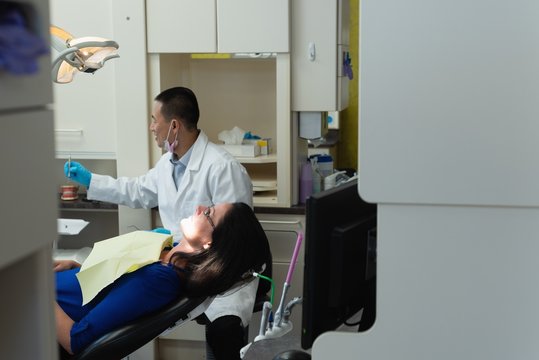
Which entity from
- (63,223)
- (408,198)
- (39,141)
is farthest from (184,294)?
(39,141)

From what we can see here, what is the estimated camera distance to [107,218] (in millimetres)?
3945

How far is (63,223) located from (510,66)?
2.13 m

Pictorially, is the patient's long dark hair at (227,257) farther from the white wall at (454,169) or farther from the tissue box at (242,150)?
the white wall at (454,169)

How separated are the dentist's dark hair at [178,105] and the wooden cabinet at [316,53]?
45 cm

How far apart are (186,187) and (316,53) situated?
0.80 metres

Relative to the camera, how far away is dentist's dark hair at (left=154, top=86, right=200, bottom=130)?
132 inches

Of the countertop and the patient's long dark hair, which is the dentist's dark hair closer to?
the countertop

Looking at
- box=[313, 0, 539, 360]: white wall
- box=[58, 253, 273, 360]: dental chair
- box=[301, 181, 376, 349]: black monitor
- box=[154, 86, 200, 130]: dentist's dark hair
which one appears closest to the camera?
box=[313, 0, 539, 360]: white wall

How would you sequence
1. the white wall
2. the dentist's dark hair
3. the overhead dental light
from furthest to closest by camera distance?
the dentist's dark hair → the overhead dental light → the white wall

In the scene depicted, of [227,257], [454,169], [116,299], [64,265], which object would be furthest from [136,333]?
[454,169]

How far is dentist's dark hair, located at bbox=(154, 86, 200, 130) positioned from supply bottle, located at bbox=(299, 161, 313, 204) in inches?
21.6

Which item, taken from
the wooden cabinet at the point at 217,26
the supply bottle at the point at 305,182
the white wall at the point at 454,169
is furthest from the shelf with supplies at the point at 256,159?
the white wall at the point at 454,169

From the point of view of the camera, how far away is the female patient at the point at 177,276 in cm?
244

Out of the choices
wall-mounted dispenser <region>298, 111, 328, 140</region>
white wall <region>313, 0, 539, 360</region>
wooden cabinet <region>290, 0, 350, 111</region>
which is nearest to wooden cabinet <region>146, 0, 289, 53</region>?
wooden cabinet <region>290, 0, 350, 111</region>
